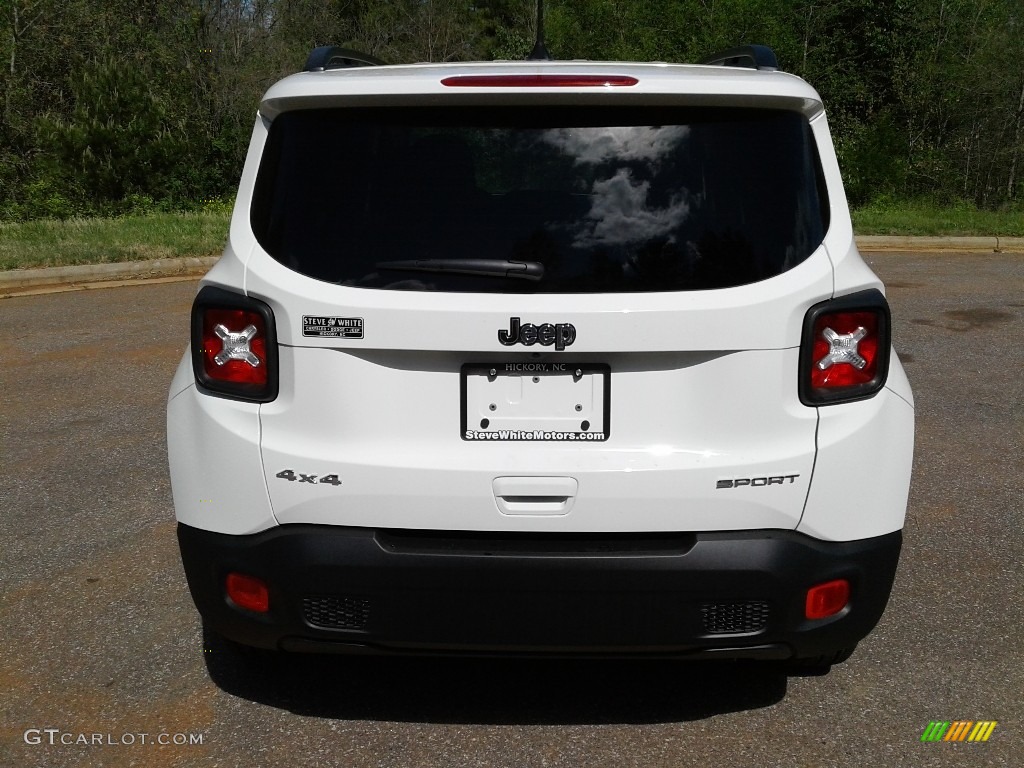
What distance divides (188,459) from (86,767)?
87 cm

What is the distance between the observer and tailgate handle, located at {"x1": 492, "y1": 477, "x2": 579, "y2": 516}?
2574mm

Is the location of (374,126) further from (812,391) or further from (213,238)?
(213,238)

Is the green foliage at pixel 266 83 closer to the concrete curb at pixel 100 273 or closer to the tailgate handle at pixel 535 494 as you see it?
the concrete curb at pixel 100 273

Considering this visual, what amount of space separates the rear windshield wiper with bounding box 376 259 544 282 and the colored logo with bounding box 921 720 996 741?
1.71 meters

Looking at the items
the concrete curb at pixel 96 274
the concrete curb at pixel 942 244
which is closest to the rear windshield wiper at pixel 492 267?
the concrete curb at pixel 96 274

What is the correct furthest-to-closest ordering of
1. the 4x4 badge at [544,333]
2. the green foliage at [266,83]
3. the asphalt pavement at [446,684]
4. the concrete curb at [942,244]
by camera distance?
the green foliage at [266,83] < the concrete curb at [942,244] < the asphalt pavement at [446,684] < the 4x4 badge at [544,333]

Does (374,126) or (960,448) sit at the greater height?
(374,126)

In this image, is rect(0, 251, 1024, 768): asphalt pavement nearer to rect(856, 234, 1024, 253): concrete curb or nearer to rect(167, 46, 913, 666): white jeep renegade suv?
rect(167, 46, 913, 666): white jeep renegade suv

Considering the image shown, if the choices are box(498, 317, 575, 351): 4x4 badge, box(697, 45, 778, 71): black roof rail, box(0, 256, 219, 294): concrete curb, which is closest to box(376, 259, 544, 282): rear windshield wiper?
box(498, 317, 575, 351): 4x4 badge

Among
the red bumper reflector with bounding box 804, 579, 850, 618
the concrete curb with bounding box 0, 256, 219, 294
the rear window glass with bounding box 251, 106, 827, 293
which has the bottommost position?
the concrete curb with bounding box 0, 256, 219, 294

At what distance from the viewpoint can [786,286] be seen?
2584 millimetres

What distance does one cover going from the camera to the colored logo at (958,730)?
117 inches

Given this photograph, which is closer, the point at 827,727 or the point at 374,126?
the point at 374,126

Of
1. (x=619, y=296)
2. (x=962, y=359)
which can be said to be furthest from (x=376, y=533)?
(x=962, y=359)
